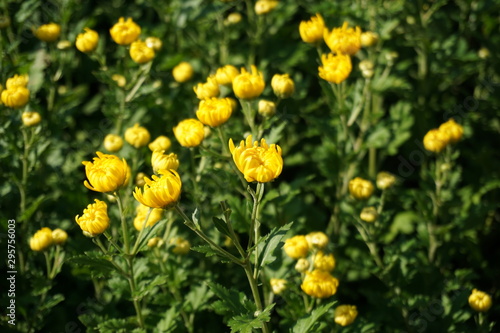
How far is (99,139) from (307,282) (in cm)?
185

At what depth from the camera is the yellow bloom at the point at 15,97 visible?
2.47 m

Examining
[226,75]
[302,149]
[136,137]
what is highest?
[226,75]

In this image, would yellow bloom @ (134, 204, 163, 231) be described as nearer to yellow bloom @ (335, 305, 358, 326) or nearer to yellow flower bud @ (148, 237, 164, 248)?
yellow flower bud @ (148, 237, 164, 248)

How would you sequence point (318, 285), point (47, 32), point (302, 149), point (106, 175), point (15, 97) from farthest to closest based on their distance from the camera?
point (302, 149), point (47, 32), point (15, 97), point (318, 285), point (106, 175)

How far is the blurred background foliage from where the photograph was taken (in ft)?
8.49

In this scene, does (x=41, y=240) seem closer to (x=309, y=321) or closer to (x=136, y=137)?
(x=136, y=137)

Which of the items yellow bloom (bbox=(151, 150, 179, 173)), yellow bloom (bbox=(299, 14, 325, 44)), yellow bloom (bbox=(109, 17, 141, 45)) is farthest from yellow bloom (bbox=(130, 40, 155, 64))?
yellow bloom (bbox=(151, 150, 179, 173))

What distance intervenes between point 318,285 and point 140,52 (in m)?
1.39

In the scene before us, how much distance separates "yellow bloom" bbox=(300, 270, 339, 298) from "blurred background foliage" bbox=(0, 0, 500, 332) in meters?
0.29

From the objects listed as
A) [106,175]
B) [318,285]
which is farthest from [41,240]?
[318,285]

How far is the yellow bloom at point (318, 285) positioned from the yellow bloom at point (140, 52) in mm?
1314

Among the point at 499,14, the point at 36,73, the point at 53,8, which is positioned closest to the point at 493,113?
the point at 499,14

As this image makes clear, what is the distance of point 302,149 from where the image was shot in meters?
3.81


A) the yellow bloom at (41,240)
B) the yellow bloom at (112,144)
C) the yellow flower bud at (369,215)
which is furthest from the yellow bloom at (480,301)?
the yellow bloom at (41,240)
